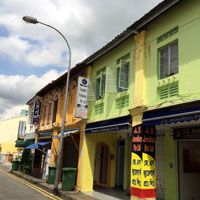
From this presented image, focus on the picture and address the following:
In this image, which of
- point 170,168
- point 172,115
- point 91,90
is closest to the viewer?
point 172,115

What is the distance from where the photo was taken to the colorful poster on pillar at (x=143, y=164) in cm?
808

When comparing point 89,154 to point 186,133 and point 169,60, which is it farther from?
point 169,60

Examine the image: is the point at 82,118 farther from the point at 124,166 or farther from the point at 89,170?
the point at 124,166

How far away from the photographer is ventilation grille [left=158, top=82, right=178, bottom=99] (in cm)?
772

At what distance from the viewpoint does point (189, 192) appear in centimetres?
967

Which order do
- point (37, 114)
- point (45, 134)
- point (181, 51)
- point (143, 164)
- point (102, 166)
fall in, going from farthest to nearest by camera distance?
point (37, 114) < point (45, 134) < point (102, 166) < point (143, 164) < point (181, 51)

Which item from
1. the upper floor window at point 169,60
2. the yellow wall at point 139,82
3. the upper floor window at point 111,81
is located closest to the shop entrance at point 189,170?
the yellow wall at point 139,82

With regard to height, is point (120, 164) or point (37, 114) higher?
point (37, 114)

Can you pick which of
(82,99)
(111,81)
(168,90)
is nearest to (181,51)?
(168,90)

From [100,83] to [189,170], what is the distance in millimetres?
5729

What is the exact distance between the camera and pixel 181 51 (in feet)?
25.3

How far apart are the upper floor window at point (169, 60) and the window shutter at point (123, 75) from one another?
2.01m

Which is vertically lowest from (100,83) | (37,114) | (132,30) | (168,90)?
(168,90)

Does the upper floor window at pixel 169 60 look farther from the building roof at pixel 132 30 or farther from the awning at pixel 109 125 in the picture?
the awning at pixel 109 125
